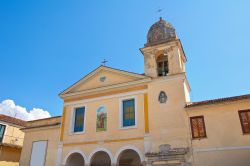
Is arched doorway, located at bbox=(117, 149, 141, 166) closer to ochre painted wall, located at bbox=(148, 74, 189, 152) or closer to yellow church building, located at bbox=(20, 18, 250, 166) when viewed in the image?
yellow church building, located at bbox=(20, 18, 250, 166)

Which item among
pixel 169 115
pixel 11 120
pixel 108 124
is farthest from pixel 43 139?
pixel 169 115

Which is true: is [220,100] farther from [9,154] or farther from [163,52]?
[9,154]

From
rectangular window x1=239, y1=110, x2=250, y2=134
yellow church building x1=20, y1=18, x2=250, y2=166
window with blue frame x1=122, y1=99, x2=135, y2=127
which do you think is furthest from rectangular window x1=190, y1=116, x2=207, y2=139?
window with blue frame x1=122, y1=99, x2=135, y2=127

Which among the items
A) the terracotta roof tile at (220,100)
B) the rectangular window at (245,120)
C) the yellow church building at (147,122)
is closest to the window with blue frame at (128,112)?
the yellow church building at (147,122)

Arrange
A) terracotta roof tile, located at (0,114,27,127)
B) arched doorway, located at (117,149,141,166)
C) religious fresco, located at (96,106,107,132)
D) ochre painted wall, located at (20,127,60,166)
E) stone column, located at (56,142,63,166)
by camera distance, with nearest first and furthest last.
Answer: religious fresco, located at (96,106,107,132), stone column, located at (56,142,63,166), arched doorway, located at (117,149,141,166), ochre painted wall, located at (20,127,60,166), terracotta roof tile, located at (0,114,27,127)

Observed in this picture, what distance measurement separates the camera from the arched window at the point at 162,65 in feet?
57.3

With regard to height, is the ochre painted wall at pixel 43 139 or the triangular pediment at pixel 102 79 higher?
the triangular pediment at pixel 102 79

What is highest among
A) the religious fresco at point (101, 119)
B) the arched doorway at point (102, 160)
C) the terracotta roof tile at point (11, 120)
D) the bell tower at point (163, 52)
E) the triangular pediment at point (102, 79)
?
the bell tower at point (163, 52)

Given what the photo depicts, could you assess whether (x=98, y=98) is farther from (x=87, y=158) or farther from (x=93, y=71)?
(x=87, y=158)

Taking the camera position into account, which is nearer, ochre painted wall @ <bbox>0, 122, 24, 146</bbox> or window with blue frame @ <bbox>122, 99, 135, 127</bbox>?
window with blue frame @ <bbox>122, 99, 135, 127</bbox>

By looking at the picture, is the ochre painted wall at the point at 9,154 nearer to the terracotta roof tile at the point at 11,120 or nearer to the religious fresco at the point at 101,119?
the terracotta roof tile at the point at 11,120

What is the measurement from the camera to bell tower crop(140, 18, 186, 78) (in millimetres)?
16859

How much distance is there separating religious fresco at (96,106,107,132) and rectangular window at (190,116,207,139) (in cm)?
630

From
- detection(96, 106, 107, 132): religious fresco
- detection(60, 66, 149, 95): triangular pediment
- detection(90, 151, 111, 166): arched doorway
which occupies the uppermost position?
detection(60, 66, 149, 95): triangular pediment
